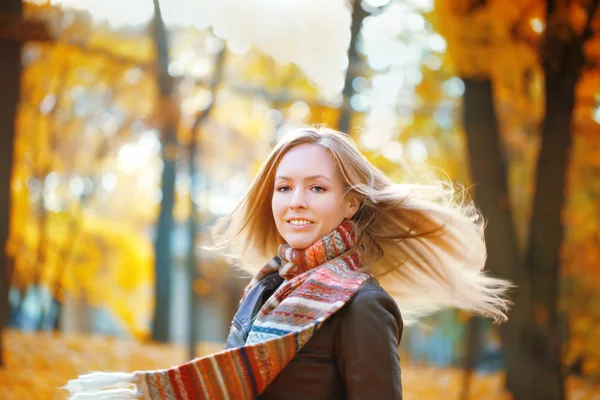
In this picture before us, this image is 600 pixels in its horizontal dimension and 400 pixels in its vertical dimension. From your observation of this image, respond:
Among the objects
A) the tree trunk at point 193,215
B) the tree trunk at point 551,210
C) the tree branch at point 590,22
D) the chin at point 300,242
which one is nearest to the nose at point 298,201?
the chin at point 300,242

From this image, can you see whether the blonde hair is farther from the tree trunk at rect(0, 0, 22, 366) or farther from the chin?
the tree trunk at rect(0, 0, 22, 366)

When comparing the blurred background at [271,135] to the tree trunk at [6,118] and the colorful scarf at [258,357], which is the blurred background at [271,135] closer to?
the tree trunk at [6,118]

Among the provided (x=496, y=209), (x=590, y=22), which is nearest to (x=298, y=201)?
(x=496, y=209)

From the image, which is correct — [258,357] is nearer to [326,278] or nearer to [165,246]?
[326,278]

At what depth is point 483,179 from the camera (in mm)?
6281

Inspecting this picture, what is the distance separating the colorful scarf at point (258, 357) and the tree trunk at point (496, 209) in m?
4.57

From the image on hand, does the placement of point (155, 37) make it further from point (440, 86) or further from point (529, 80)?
point (529, 80)

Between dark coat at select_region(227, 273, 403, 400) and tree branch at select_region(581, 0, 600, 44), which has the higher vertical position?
tree branch at select_region(581, 0, 600, 44)

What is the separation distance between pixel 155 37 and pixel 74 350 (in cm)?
497

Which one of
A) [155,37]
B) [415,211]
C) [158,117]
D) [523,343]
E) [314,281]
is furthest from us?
[155,37]

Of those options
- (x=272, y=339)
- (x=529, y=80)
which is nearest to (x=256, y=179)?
(x=272, y=339)

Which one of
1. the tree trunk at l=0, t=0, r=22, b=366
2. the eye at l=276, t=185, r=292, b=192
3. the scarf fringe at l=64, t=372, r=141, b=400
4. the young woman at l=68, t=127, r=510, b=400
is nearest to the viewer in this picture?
the scarf fringe at l=64, t=372, r=141, b=400

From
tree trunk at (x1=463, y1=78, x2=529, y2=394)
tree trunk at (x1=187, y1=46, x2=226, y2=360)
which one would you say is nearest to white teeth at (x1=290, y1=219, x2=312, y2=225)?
tree trunk at (x1=463, y1=78, x2=529, y2=394)

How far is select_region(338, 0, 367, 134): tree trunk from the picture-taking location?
741 centimetres
